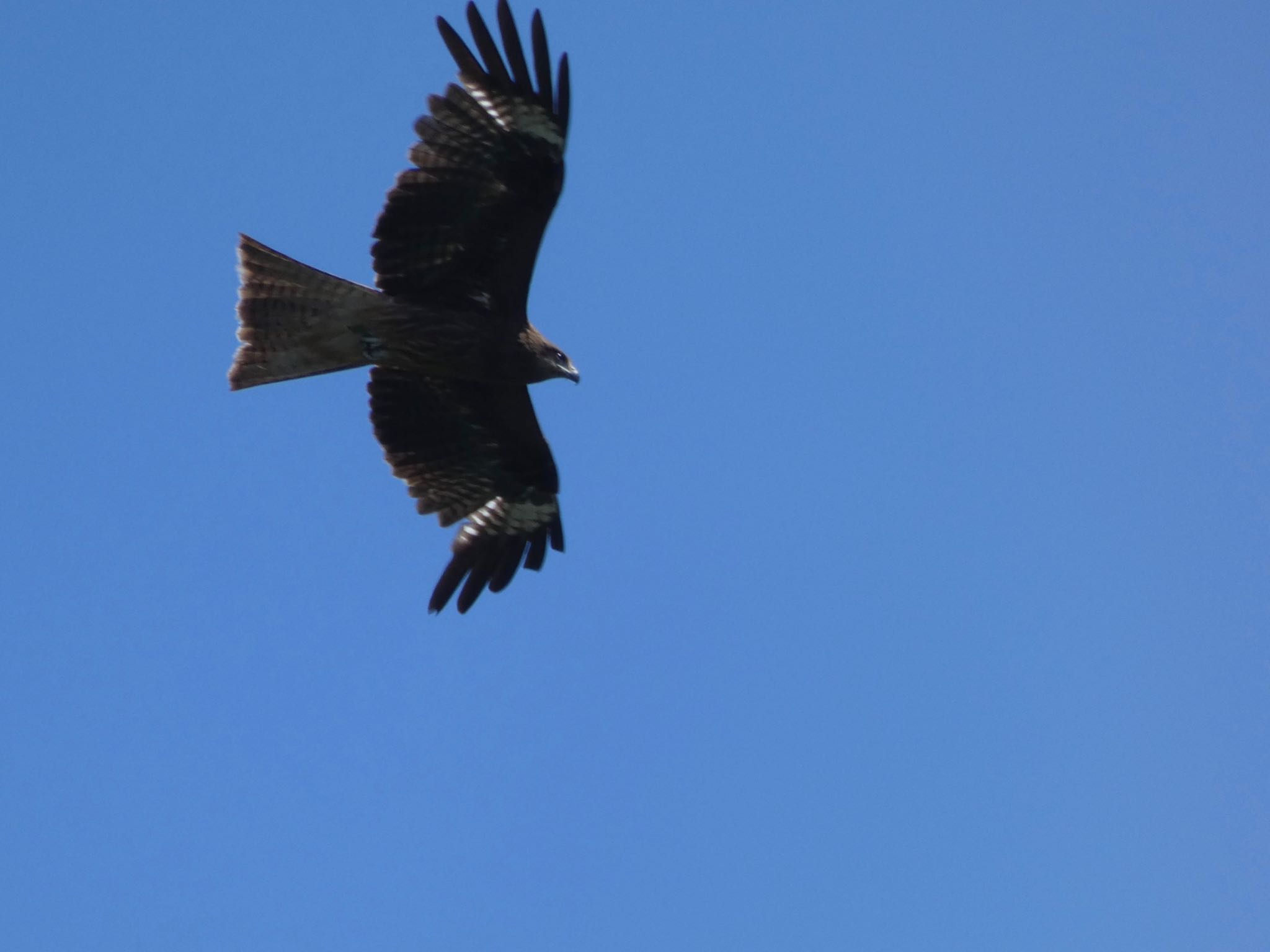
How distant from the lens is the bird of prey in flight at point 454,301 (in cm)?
807

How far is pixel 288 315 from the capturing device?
8.45 meters

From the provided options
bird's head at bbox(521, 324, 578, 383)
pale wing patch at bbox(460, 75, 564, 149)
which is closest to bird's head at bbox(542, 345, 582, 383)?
bird's head at bbox(521, 324, 578, 383)

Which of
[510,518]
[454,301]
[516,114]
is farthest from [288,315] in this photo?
[510,518]

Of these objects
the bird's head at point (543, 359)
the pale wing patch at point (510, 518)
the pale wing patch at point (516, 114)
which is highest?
the pale wing patch at point (516, 114)

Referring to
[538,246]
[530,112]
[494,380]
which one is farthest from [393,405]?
[530,112]

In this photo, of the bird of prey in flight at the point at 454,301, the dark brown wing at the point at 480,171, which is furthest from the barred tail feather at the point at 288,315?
the dark brown wing at the point at 480,171

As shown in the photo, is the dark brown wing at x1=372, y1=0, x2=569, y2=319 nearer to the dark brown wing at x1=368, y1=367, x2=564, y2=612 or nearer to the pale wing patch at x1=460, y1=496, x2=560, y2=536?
the dark brown wing at x1=368, y1=367, x2=564, y2=612

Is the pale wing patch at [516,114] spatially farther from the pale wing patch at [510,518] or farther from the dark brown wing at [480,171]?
the pale wing patch at [510,518]

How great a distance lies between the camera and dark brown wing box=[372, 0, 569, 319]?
7.98m

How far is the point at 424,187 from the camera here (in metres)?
8.13

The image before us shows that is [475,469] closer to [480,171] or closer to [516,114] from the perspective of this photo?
[480,171]

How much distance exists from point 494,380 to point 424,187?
1.28 metres

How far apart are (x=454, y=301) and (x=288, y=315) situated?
914 mm

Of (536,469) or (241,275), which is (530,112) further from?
(536,469)
